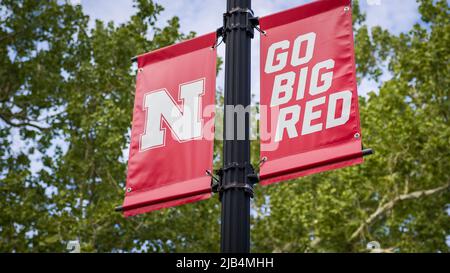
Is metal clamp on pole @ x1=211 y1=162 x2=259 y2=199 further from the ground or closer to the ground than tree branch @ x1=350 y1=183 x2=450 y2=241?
closer to the ground

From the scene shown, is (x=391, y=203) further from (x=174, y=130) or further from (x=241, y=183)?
(x=241, y=183)

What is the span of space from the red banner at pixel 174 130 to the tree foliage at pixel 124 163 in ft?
38.4

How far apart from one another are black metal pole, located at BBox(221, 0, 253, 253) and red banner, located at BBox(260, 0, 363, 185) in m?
0.21

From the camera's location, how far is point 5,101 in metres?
20.0

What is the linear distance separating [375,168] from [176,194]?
13.6 meters

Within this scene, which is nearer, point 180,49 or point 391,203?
point 180,49

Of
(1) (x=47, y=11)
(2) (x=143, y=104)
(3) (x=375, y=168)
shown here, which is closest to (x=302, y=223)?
(3) (x=375, y=168)

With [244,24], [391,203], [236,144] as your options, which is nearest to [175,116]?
[236,144]

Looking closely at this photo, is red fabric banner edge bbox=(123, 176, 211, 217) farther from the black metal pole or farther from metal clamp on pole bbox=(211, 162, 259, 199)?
the black metal pole

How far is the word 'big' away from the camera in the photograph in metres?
4.63

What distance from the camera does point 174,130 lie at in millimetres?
Result: 5070

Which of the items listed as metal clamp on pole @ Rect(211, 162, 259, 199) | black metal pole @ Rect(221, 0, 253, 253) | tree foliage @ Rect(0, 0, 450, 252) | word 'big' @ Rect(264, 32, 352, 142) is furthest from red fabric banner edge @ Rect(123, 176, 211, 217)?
tree foliage @ Rect(0, 0, 450, 252)

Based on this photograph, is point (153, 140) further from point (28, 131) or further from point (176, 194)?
point (28, 131)

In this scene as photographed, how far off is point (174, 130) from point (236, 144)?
0.74 meters
